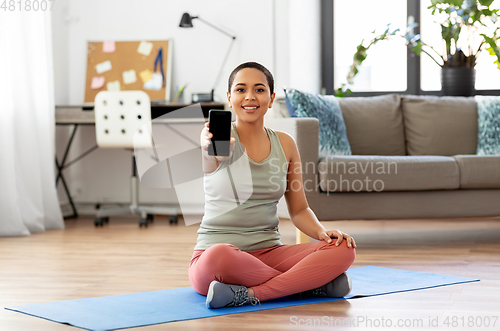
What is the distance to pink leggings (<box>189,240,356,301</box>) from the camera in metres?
1.53

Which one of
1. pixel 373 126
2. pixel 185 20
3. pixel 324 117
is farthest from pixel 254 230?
pixel 185 20

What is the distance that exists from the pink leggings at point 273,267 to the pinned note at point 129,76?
8.55ft

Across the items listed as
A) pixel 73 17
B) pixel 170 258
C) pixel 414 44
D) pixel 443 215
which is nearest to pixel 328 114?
pixel 443 215

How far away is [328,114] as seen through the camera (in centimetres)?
294

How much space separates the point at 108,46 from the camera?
412 centimetres

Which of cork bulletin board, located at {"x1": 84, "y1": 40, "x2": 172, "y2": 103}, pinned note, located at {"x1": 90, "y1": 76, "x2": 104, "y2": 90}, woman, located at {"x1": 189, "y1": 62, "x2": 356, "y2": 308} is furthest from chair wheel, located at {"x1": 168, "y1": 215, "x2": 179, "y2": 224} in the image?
woman, located at {"x1": 189, "y1": 62, "x2": 356, "y2": 308}


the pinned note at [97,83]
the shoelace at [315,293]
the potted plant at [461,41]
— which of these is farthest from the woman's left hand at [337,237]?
the pinned note at [97,83]

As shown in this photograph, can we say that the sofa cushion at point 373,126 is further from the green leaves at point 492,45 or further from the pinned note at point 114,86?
the pinned note at point 114,86

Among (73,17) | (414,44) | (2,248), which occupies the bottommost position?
(2,248)

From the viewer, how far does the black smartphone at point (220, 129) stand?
5.02ft

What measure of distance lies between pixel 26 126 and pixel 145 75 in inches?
38.1

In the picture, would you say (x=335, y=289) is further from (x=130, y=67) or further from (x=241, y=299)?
(x=130, y=67)

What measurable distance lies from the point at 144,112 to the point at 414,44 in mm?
1842

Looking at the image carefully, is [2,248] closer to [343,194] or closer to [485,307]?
[343,194]
